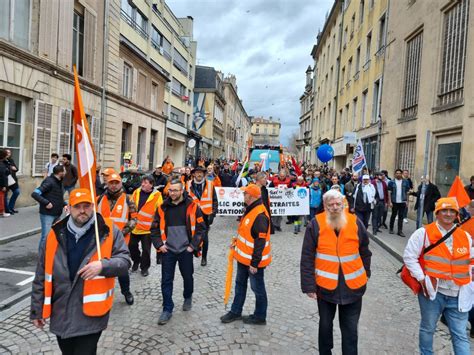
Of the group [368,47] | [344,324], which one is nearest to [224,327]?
[344,324]

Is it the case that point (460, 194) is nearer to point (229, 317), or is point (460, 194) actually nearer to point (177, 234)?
point (229, 317)

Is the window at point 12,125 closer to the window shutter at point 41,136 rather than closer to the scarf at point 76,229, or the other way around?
the window shutter at point 41,136

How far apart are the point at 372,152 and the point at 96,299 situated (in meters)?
18.7

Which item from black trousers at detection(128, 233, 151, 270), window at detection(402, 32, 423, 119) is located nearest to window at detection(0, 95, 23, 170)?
black trousers at detection(128, 233, 151, 270)

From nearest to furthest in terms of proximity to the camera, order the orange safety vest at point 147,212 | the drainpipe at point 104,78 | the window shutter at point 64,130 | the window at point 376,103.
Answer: the orange safety vest at point 147,212
the window shutter at point 64,130
the drainpipe at point 104,78
the window at point 376,103

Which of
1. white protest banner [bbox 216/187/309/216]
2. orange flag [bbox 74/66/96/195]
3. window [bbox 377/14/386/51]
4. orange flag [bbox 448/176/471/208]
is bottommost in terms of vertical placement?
white protest banner [bbox 216/187/309/216]

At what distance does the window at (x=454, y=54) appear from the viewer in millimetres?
11159

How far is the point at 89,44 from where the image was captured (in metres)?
16.4

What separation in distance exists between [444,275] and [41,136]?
1339 centimetres

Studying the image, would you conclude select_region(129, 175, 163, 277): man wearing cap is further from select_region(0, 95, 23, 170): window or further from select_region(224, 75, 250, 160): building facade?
select_region(224, 75, 250, 160): building facade

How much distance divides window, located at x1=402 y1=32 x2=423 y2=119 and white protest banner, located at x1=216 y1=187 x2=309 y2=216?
6.93 meters

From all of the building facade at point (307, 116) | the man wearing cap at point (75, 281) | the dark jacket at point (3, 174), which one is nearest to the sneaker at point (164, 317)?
the man wearing cap at point (75, 281)

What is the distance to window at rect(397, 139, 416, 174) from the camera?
14364mm

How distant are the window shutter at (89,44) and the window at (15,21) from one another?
162 inches
